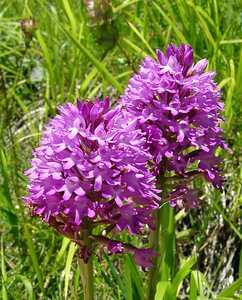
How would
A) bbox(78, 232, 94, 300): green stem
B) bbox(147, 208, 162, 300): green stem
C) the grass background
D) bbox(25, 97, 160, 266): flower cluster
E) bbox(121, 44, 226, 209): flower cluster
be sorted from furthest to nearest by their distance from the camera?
1. the grass background
2. bbox(147, 208, 162, 300): green stem
3. bbox(121, 44, 226, 209): flower cluster
4. bbox(78, 232, 94, 300): green stem
5. bbox(25, 97, 160, 266): flower cluster

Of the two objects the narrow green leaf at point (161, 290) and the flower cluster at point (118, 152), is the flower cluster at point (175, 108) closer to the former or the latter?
the flower cluster at point (118, 152)

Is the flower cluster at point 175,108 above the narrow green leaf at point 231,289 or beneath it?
above

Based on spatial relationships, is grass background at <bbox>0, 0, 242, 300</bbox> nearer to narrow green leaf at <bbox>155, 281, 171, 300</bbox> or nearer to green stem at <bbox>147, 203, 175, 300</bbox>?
green stem at <bbox>147, 203, 175, 300</bbox>

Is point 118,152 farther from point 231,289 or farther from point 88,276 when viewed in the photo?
point 231,289

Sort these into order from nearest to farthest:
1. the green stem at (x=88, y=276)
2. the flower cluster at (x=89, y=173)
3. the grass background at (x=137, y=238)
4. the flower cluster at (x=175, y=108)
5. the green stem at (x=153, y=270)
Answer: the flower cluster at (x=89, y=173)
the green stem at (x=88, y=276)
the flower cluster at (x=175, y=108)
the green stem at (x=153, y=270)
the grass background at (x=137, y=238)

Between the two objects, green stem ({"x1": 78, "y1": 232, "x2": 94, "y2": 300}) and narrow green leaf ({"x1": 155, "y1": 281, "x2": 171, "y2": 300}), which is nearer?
green stem ({"x1": 78, "y1": 232, "x2": 94, "y2": 300})

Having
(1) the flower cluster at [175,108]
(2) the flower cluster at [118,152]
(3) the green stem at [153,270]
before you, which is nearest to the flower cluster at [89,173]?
(2) the flower cluster at [118,152]

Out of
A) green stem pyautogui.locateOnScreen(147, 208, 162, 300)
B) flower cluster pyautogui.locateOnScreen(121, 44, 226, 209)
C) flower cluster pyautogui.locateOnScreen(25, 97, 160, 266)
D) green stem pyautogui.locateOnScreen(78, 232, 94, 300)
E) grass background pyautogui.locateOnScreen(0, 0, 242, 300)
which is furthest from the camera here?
grass background pyautogui.locateOnScreen(0, 0, 242, 300)

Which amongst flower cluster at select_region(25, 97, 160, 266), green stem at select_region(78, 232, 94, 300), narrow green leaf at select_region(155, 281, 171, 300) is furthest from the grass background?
flower cluster at select_region(25, 97, 160, 266)
